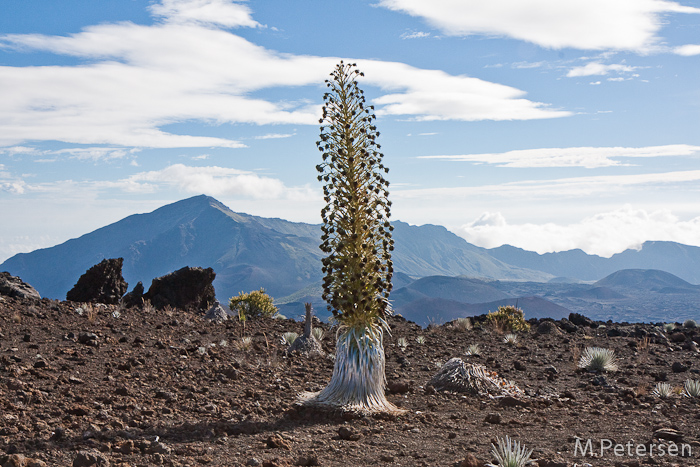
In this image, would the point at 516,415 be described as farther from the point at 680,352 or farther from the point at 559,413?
the point at 680,352

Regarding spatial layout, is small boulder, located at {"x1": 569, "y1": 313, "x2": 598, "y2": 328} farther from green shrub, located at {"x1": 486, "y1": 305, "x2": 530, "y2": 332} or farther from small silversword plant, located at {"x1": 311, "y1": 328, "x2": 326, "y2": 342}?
small silversword plant, located at {"x1": 311, "y1": 328, "x2": 326, "y2": 342}

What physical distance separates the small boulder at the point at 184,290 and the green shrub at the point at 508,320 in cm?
Result: 857

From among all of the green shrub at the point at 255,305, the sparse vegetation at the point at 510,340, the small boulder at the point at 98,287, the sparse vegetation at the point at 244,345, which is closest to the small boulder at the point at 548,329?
the sparse vegetation at the point at 510,340

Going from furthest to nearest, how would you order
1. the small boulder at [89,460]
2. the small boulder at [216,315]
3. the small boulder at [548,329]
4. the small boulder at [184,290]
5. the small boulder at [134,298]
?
1. the small boulder at [184,290]
2. the small boulder at [134,298]
3. the small boulder at [548,329]
4. the small boulder at [216,315]
5. the small boulder at [89,460]

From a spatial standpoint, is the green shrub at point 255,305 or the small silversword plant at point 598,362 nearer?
the small silversword plant at point 598,362

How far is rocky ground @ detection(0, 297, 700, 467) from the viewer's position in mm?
5594

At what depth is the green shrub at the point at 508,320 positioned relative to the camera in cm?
1766

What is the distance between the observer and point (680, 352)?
13758 millimetres

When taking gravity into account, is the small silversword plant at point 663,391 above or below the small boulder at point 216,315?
below

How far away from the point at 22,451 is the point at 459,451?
4008 mm

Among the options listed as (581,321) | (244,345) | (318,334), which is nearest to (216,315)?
(318,334)

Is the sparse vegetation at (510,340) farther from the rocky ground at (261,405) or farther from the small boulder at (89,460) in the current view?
the small boulder at (89,460)

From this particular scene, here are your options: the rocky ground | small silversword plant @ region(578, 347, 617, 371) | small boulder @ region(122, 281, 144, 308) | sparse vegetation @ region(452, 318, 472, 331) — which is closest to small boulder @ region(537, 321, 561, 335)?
sparse vegetation @ region(452, 318, 472, 331)

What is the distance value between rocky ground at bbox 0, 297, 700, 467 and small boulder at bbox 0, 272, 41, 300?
119cm
